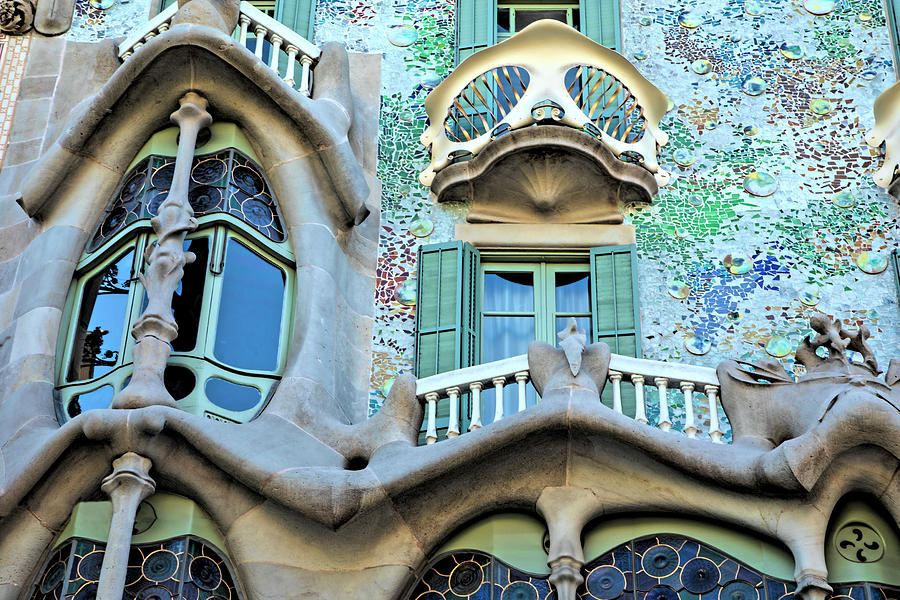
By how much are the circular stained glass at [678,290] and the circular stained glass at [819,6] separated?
10.2 ft

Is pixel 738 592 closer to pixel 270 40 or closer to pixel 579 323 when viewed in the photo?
pixel 579 323

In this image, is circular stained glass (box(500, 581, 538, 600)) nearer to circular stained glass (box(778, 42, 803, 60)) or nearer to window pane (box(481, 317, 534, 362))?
window pane (box(481, 317, 534, 362))

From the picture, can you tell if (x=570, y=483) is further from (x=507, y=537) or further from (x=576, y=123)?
(x=576, y=123)

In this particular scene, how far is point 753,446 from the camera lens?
10.3m

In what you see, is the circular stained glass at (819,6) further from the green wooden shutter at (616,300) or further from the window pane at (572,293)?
the window pane at (572,293)

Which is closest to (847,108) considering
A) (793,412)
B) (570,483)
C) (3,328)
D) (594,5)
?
(594,5)

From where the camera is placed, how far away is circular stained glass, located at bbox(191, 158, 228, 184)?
12.0 meters

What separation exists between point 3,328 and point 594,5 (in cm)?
557

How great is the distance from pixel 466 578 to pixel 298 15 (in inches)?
228

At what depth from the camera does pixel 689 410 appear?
1064 centimetres

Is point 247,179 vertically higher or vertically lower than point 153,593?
higher

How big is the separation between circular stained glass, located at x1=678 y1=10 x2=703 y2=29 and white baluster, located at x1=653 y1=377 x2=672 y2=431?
14.3 feet

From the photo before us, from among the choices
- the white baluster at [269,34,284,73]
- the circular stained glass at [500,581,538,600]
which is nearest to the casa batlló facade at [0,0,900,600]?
the circular stained glass at [500,581,538,600]

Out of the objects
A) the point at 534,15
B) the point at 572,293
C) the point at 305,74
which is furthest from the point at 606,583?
→ the point at 534,15
